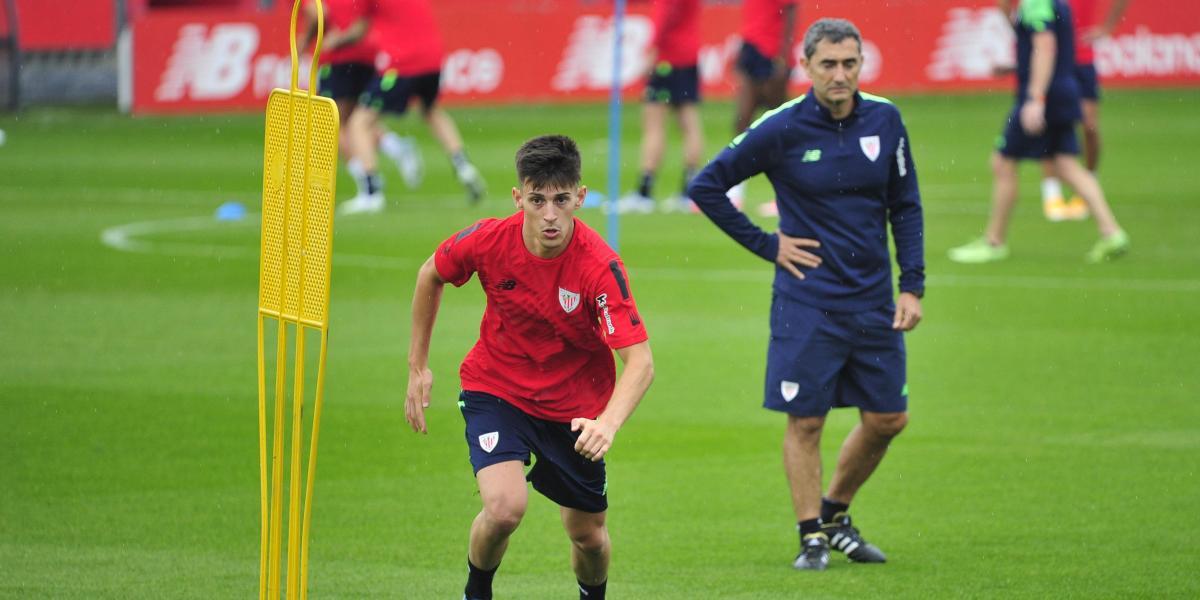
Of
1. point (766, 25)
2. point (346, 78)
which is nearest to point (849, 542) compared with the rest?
point (766, 25)

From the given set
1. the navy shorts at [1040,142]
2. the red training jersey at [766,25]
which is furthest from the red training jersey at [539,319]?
the red training jersey at [766,25]

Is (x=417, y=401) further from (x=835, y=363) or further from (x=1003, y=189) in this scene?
(x=1003, y=189)

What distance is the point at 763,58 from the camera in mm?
19219

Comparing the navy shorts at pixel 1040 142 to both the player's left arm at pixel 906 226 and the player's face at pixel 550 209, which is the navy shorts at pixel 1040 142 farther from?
the player's face at pixel 550 209

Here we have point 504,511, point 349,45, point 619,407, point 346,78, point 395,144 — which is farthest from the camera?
point 395,144

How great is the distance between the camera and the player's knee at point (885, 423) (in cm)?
785

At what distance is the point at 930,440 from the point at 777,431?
875mm

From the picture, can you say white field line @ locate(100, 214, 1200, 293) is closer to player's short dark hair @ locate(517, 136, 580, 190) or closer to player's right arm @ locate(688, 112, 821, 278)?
player's right arm @ locate(688, 112, 821, 278)

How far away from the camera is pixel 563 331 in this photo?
6.54 meters

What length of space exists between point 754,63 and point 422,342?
13.1 metres

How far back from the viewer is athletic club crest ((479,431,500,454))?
649cm

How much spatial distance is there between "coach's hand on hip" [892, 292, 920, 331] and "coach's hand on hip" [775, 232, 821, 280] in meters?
0.38

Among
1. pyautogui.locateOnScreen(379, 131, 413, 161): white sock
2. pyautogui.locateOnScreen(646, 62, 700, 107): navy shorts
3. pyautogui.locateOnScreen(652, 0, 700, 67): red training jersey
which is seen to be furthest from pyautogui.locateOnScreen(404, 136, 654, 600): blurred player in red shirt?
pyautogui.locateOnScreen(379, 131, 413, 161): white sock

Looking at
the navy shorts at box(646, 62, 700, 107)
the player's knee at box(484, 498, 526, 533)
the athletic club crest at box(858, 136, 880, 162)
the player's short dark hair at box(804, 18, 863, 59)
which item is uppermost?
the player's short dark hair at box(804, 18, 863, 59)
